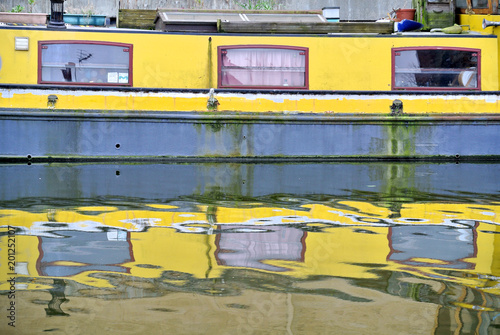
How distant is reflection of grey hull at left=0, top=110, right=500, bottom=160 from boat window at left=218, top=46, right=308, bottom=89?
2.13 ft

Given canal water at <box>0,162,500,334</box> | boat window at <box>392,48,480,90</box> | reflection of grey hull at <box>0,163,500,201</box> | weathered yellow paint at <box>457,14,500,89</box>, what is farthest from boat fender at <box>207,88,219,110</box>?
weathered yellow paint at <box>457,14,500,89</box>

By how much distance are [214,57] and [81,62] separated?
1.89m

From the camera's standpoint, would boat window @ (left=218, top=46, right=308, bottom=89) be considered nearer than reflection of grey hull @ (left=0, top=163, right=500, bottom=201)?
No

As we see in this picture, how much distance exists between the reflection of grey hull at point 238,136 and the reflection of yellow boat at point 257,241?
443 cm

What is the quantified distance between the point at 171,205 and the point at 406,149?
552 centimetres

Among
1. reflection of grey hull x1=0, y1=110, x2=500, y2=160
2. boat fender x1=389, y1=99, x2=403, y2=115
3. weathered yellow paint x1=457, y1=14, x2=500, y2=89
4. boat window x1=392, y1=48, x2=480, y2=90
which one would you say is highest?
weathered yellow paint x1=457, y1=14, x2=500, y2=89

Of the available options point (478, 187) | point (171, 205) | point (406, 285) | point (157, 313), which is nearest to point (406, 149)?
point (478, 187)

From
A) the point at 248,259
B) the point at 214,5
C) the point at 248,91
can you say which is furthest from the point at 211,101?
the point at 248,259

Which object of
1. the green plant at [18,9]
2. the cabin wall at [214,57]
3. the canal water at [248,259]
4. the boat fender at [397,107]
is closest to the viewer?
the canal water at [248,259]

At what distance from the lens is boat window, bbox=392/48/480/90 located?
1049cm

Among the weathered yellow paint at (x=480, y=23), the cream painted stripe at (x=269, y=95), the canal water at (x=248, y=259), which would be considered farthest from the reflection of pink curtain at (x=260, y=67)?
the canal water at (x=248, y=259)

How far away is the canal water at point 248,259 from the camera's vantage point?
2705 mm

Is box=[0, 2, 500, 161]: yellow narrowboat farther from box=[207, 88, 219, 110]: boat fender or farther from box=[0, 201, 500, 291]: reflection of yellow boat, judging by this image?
box=[0, 201, 500, 291]: reflection of yellow boat

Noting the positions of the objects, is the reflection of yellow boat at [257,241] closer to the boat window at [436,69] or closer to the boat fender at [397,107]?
the boat fender at [397,107]
